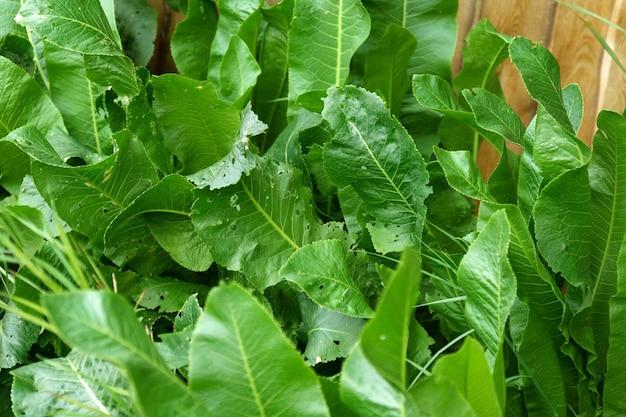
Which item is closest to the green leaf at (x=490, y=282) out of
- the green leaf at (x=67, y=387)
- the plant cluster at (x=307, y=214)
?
the plant cluster at (x=307, y=214)

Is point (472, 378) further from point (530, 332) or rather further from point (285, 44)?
point (285, 44)

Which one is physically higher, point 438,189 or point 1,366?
point 438,189

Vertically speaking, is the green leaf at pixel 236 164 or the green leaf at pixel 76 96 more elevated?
the green leaf at pixel 236 164

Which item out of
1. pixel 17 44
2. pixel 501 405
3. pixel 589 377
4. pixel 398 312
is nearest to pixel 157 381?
pixel 398 312

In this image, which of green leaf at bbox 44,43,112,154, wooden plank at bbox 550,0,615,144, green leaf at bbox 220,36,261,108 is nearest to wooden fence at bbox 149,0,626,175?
wooden plank at bbox 550,0,615,144

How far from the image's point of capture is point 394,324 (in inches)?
26.0

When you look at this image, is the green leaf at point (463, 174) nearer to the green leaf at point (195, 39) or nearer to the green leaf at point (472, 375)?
the green leaf at point (472, 375)

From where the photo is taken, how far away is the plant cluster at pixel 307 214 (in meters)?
0.76

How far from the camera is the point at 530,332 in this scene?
3.08 ft

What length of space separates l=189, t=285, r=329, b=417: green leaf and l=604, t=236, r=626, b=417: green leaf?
36 cm

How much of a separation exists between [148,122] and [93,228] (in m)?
0.16

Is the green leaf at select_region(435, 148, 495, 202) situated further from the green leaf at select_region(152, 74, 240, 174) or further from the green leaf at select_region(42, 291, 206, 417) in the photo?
the green leaf at select_region(42, 291, 206, 417)

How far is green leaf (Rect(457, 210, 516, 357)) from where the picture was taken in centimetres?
82

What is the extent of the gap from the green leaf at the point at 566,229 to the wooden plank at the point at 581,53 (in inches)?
14.4
